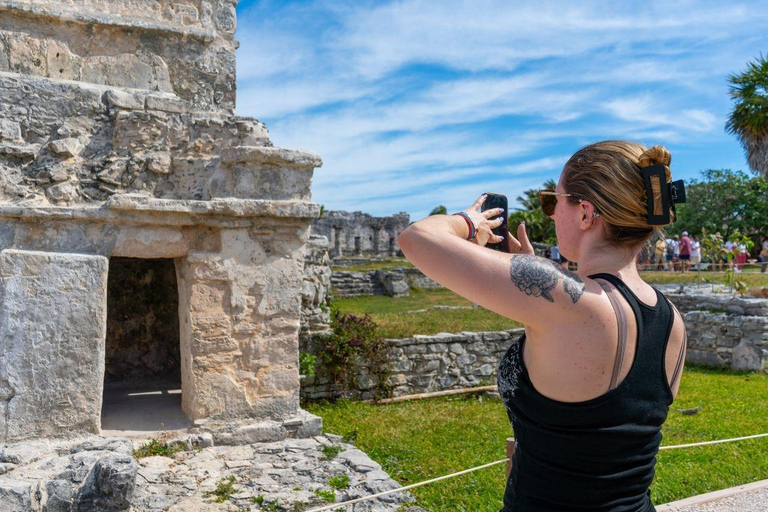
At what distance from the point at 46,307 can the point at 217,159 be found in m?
1.86

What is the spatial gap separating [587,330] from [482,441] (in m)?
5.25

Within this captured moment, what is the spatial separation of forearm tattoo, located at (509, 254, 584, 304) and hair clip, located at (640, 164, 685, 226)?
260 mm

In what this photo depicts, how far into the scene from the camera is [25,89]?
5.35 metres

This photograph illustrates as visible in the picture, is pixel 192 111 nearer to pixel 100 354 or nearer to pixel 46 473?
pixel 100 354

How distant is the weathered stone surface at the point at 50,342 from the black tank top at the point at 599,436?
4393 millimetres

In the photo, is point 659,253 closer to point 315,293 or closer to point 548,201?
point 315,293

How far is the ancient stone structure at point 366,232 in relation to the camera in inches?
1517

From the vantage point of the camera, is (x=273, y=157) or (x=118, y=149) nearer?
(x=118, y=149)

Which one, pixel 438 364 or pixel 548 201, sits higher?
pixel 548 201

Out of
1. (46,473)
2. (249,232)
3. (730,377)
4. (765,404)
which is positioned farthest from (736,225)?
(46,473)

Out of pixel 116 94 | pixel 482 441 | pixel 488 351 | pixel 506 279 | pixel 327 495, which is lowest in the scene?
pixel 482 441

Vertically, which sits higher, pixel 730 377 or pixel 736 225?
pixel 736 225

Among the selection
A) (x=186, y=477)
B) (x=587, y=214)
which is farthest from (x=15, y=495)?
(x=587, y=214)

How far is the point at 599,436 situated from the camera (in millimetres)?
1592
